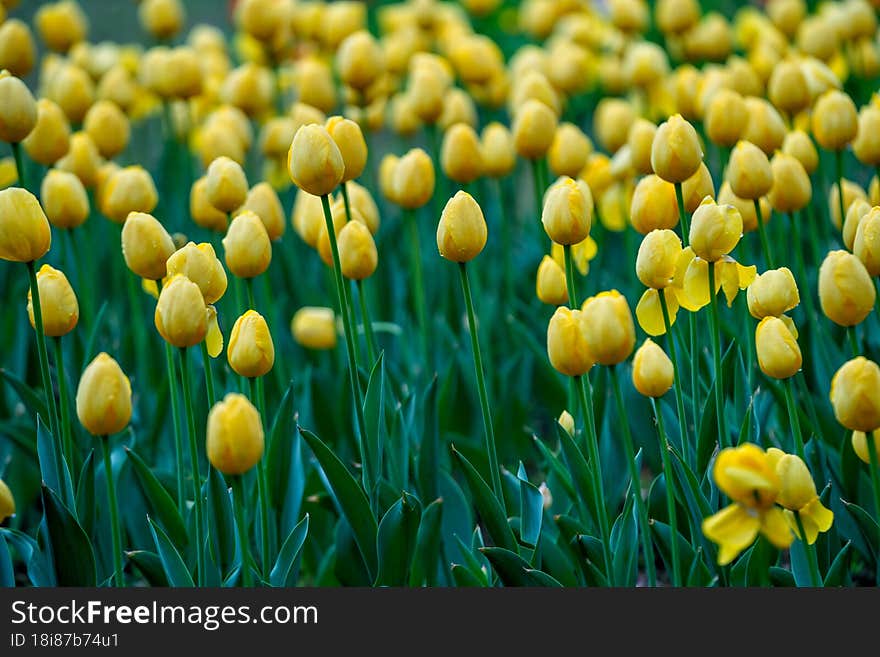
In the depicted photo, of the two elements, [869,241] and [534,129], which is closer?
[869,241]

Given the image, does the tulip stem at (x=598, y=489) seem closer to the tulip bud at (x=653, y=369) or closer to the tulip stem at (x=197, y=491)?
the tulip bud at (x=653, y=369)

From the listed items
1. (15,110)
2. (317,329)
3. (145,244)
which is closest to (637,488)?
(145,244)

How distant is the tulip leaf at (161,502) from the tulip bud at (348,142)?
1.74 feet

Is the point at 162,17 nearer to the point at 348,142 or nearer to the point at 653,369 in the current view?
the point at 348,142

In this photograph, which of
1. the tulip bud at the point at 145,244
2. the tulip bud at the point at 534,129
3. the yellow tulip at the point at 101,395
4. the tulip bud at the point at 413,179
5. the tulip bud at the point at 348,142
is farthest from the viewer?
the tulip bud at the point at 534,129

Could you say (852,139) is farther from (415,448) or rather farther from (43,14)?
(43,14)

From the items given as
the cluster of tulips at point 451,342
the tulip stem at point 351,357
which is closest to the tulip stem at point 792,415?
the cluster of tulips at point 451,342

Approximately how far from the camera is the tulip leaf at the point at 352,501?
1.59 m

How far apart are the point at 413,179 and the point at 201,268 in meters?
0.57

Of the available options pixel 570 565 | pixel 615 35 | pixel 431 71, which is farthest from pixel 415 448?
pixel 615 35

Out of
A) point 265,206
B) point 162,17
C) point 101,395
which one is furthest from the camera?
point 162,17

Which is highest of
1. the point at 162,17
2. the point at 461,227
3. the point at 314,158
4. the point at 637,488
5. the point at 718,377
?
the point at 162,17

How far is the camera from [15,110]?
1754mm

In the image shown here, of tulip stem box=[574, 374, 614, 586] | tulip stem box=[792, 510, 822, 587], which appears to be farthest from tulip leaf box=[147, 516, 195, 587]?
tulip stem box=[792, 510, 822, 587]
